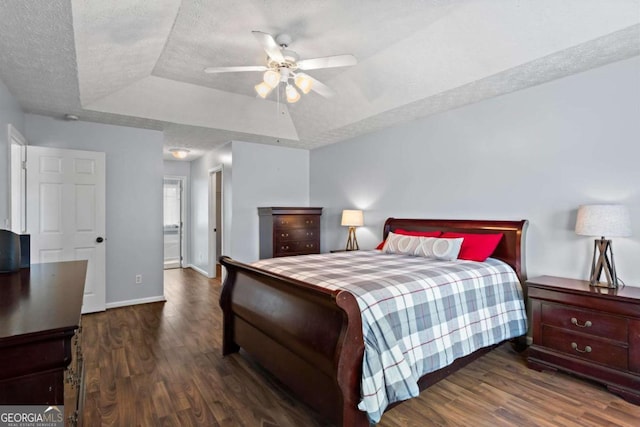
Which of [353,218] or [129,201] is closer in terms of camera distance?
[129,201]

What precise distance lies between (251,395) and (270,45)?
8.10 feet

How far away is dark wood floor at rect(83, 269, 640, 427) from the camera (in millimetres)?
Answer: 2008

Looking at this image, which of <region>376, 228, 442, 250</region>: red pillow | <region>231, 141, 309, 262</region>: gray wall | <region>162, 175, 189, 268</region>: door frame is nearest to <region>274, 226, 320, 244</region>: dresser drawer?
<region>231, 141, 309, 262</region>: gray wall

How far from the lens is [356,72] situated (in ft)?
11.9

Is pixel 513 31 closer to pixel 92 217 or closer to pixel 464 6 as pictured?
pixel 464 6

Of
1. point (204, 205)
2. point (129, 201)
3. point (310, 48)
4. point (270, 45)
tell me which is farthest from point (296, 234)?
point (270, 45)

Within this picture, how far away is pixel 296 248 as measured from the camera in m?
5.31

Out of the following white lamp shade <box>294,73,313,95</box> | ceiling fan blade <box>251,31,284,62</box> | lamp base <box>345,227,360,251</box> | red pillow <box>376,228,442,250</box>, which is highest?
ceiling fan blade <box>251,31,284,62</box>

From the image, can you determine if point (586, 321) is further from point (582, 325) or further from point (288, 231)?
point (288, 231)

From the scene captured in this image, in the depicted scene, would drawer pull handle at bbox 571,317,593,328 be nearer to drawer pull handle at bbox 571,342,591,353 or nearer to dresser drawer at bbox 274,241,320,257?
drawer pull handle at bbox 571,342,591,353

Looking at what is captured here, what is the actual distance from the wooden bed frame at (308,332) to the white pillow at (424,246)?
49 centimetres

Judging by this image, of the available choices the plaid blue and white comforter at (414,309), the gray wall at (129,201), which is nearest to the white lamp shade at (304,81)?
the plaid blue and white comforter at (414,309)

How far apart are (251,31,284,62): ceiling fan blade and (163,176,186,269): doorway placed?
554 cm

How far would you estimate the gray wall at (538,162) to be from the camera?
8.64 ft
